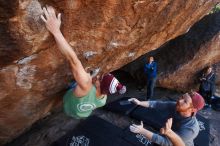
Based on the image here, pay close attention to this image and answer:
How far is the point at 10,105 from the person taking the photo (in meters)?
5.03

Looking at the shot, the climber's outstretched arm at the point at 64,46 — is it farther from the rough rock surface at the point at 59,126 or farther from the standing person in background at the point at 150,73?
the standing person in background at the point at 150,73

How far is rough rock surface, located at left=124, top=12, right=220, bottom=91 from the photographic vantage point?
8648 millimetres

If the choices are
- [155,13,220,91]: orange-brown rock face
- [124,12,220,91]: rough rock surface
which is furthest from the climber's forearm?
[155,13,220,91]: orange-brown rock face

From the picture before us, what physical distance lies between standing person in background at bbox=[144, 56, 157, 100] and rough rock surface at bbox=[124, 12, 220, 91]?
607 millimetres

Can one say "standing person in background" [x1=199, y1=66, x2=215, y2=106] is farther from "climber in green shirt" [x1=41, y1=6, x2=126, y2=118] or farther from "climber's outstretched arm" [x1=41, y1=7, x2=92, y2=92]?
"climber's outstretched arm" [x1=41, y1=7, x2=92, y2=92]

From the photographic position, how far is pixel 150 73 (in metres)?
8.06

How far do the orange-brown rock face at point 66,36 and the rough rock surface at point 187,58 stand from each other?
249cm

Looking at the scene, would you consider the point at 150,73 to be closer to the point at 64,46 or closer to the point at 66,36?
the point at 66,36

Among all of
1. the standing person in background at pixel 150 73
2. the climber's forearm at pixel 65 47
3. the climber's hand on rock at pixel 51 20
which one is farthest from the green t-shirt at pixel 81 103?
the standing person in background at pixel 150 73

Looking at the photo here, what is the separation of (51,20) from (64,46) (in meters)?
0.35

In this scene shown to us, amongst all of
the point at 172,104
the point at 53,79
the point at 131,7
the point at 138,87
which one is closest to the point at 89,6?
the point at 131,7

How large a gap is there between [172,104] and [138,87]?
4.17 m

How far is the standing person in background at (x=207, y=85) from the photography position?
328 inches

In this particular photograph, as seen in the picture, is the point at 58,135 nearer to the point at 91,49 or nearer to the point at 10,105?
the point at 10,105
